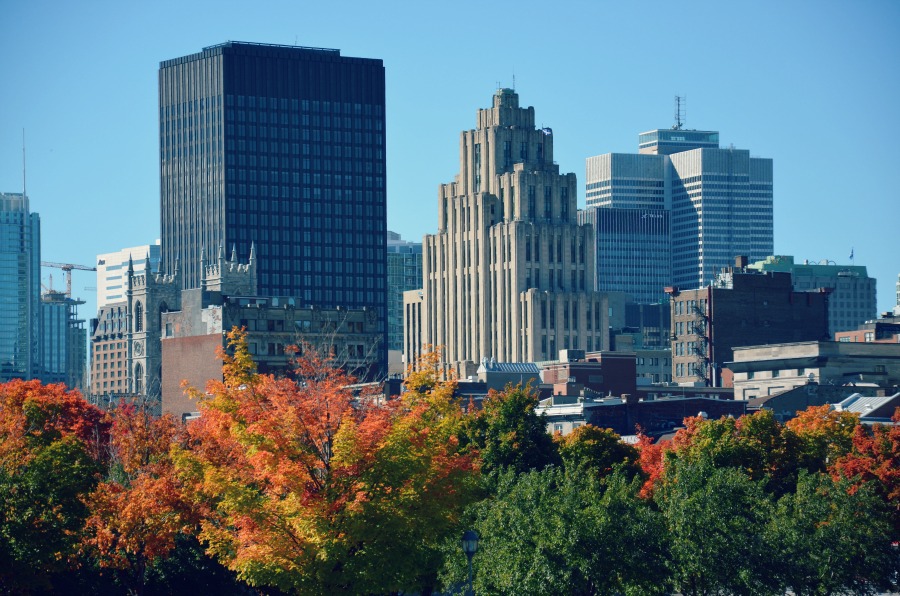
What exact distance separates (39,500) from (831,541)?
132 feet

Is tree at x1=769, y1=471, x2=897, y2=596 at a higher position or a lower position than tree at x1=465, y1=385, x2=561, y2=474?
lower

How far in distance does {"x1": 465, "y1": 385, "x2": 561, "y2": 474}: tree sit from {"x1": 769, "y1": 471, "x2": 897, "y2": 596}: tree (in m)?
21.0

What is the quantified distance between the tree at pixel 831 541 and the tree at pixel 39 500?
3491 cm

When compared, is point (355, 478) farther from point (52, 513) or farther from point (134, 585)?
point (134, 585)

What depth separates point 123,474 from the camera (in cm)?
10825

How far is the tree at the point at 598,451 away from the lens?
12725 centimetres

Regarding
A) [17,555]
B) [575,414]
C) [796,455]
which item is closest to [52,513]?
[17,555]

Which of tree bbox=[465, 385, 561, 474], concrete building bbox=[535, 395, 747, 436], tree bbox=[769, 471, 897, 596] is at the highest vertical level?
tree bbox=[465, 385, 561, 474]

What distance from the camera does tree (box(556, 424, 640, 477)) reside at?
12725cm

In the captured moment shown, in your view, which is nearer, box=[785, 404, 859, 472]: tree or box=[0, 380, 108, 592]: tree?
box=[0, 380, 108, 592]: tree

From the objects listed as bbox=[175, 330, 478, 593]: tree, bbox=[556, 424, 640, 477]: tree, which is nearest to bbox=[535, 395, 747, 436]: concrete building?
bbox=[556, 424, 640, 477]: tree

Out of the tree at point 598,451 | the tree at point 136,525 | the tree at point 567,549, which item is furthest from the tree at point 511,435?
the tree at point 136,525

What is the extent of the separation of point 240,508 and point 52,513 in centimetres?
1433

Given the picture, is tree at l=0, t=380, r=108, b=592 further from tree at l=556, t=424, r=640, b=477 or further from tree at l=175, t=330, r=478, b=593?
tree at l=556, t=424, r=640, b=477
